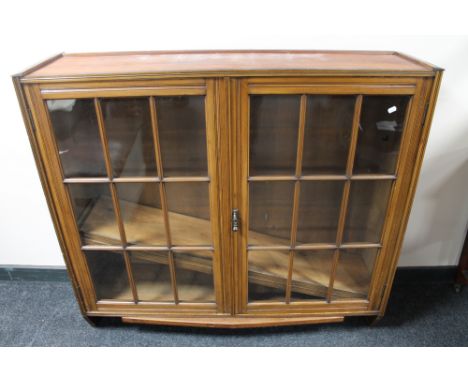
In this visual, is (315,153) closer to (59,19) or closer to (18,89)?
(18,89)

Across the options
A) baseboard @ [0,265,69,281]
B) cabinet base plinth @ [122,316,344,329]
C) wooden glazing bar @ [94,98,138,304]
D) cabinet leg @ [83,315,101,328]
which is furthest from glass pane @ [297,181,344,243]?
baseboard @ [0,265,69,281]

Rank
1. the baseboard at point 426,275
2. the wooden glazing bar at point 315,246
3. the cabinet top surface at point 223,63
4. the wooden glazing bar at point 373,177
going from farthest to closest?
the baseboard at point 426,275 < the wooden glazing bar at point 315,246 < the wooden glazing bar at point 373,177 < the cabinet top surface at point 223,63

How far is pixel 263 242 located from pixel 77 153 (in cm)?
56

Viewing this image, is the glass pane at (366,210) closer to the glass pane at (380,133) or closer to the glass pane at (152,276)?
the glass pane at (380,133)

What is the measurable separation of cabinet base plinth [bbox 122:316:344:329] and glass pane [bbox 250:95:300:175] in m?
0.50

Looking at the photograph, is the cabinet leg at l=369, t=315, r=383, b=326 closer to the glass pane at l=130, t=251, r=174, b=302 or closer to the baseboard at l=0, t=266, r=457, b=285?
the baseboard at l=0, t=266, r=457, b=285

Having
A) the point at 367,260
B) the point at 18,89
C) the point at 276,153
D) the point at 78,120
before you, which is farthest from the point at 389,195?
the point at 18,89

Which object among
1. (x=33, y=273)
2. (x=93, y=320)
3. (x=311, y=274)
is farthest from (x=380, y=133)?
(x=33, y=273)

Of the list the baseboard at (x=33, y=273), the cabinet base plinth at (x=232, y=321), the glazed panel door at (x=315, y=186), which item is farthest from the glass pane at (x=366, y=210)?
the baseboard at (x=33, y=273)

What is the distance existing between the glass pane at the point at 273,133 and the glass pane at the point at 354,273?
0.35m

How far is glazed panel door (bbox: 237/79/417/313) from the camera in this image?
2.82ft

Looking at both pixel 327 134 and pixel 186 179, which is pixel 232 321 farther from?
pixel 327 134

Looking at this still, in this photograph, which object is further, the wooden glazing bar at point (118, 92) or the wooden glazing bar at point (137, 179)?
the wooden glazing bar at point (137, 179)

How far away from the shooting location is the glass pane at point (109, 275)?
1.08 m
